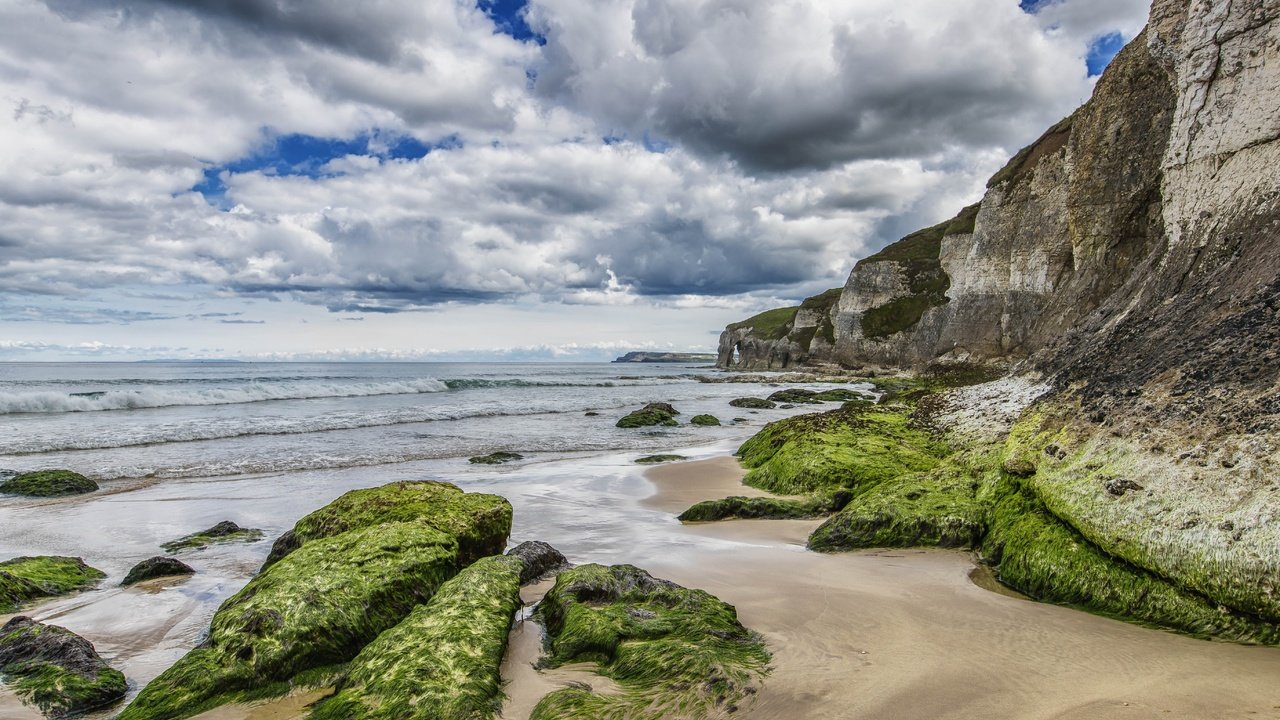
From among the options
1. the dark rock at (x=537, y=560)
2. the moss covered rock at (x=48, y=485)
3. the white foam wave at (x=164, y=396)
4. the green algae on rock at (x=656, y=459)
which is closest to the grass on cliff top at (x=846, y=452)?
the green algae on rock at (x=656, y=459)

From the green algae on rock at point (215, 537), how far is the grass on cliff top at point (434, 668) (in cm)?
591

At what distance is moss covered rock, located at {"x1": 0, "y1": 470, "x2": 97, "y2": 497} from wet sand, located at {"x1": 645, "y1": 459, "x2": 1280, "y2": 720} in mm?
13859

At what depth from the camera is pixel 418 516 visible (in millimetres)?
7410

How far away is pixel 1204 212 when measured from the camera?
9.21 metres

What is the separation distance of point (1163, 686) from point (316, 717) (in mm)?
5282

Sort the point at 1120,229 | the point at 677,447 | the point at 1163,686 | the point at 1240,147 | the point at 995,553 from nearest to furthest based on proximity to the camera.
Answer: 1. the point at 1163,686
2. the point at 995,553
3. the point at 1240,147
4. the point at 677,447
5. the point at 1120,229

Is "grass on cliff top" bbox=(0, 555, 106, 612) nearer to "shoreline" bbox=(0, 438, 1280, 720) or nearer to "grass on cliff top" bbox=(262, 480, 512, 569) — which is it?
"shoreline" bbox=(0, 438, 1280, 720)

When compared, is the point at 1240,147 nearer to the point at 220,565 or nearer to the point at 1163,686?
the point at 1163,686

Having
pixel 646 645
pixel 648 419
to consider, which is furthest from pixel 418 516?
pixel 648 419

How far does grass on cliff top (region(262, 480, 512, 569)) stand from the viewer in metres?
7.52

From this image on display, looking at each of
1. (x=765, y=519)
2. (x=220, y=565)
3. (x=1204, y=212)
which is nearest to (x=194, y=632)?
(x=220, y=565)

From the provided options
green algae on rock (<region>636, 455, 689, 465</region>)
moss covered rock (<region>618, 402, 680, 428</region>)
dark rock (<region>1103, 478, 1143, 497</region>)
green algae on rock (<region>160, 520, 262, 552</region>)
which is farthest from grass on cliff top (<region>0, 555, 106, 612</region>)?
moss covered rock (<region>618, 402, 680, 428</region>)

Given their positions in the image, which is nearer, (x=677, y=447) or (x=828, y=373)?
(x=677, y=447)

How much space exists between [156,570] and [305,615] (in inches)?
155
